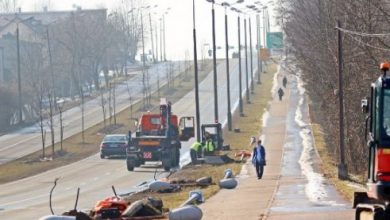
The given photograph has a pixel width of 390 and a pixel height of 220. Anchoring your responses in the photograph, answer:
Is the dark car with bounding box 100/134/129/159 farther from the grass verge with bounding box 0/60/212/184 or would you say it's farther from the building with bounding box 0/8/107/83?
the building with bounding box 0/8/107/83

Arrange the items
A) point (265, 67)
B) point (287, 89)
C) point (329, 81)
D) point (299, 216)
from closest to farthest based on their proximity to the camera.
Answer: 1. point (299, 216)
2. point (329, 81)
3. point (287, 89)
4. point (265, 67)

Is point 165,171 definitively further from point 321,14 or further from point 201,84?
point 201,84

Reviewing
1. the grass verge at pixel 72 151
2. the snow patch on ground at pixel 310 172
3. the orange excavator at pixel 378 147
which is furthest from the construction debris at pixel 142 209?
the grass verge at pixel 72 151

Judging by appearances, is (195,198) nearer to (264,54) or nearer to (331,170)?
(331,170)

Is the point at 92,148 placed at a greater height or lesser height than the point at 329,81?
lesser

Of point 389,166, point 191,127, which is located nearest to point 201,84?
point 191,127

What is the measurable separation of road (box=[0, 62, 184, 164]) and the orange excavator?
5200 centimetres

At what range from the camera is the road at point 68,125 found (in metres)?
78.2

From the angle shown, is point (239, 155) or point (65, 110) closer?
point (239, 155)

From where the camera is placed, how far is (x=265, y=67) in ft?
504

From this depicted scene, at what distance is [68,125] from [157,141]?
4025 cm

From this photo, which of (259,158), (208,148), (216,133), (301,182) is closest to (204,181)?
(259,158)

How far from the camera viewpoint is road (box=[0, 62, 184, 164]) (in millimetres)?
78250

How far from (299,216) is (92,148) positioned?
49.2m
